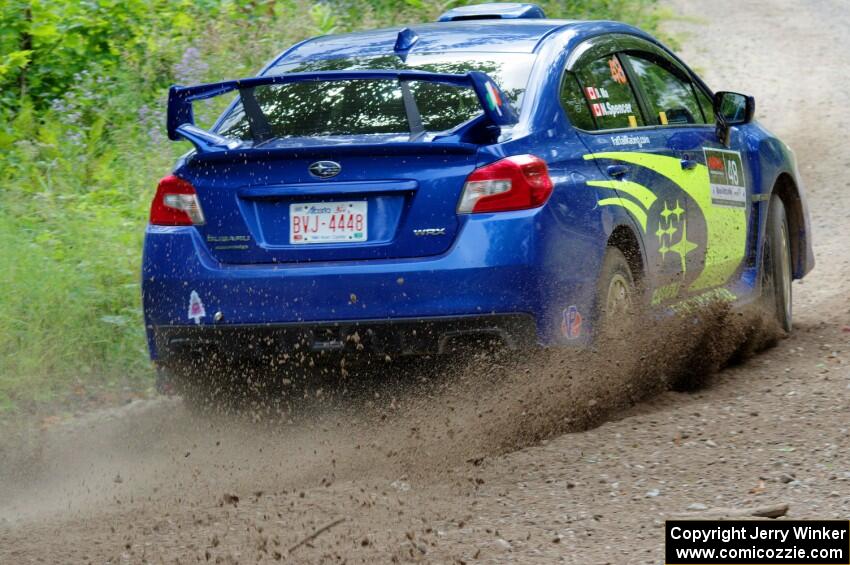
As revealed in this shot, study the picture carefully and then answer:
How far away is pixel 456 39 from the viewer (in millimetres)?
6270

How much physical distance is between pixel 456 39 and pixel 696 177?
1.48 meters

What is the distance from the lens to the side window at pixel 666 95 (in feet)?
22.8

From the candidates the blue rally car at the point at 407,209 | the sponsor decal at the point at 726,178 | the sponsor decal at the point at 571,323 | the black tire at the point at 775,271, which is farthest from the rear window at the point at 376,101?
the black tire at the point at 775,271

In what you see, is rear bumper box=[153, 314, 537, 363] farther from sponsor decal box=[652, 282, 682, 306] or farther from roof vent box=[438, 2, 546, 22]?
roof vent box=[438, 2, 546, 22]

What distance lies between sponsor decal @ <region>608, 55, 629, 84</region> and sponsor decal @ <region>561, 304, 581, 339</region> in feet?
5.30

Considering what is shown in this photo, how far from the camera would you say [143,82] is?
1143 cm

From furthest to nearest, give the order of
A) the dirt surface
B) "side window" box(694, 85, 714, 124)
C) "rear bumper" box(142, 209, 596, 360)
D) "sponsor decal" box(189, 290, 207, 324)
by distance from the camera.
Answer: "side window" box(694, 85, 714, 124), "sponsor decal" box(189, 290, 207, 324), "rear bumper" box(142, 209, 596, 360), the dirt surface

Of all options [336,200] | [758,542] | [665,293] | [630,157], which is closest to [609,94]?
[630,157]

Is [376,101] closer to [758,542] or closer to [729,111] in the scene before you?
[758,542]

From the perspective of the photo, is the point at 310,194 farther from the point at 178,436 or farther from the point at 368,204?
the point at 178,436

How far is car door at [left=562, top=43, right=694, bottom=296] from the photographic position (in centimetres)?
595

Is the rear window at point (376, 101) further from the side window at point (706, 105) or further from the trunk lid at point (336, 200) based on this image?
the side window at point (706, 105)

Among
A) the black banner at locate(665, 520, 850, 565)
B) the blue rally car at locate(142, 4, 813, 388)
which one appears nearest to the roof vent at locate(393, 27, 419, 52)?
the blue rally car at locate(142, 4, 813, 388)

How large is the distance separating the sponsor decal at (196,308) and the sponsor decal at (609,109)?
1.98 m
